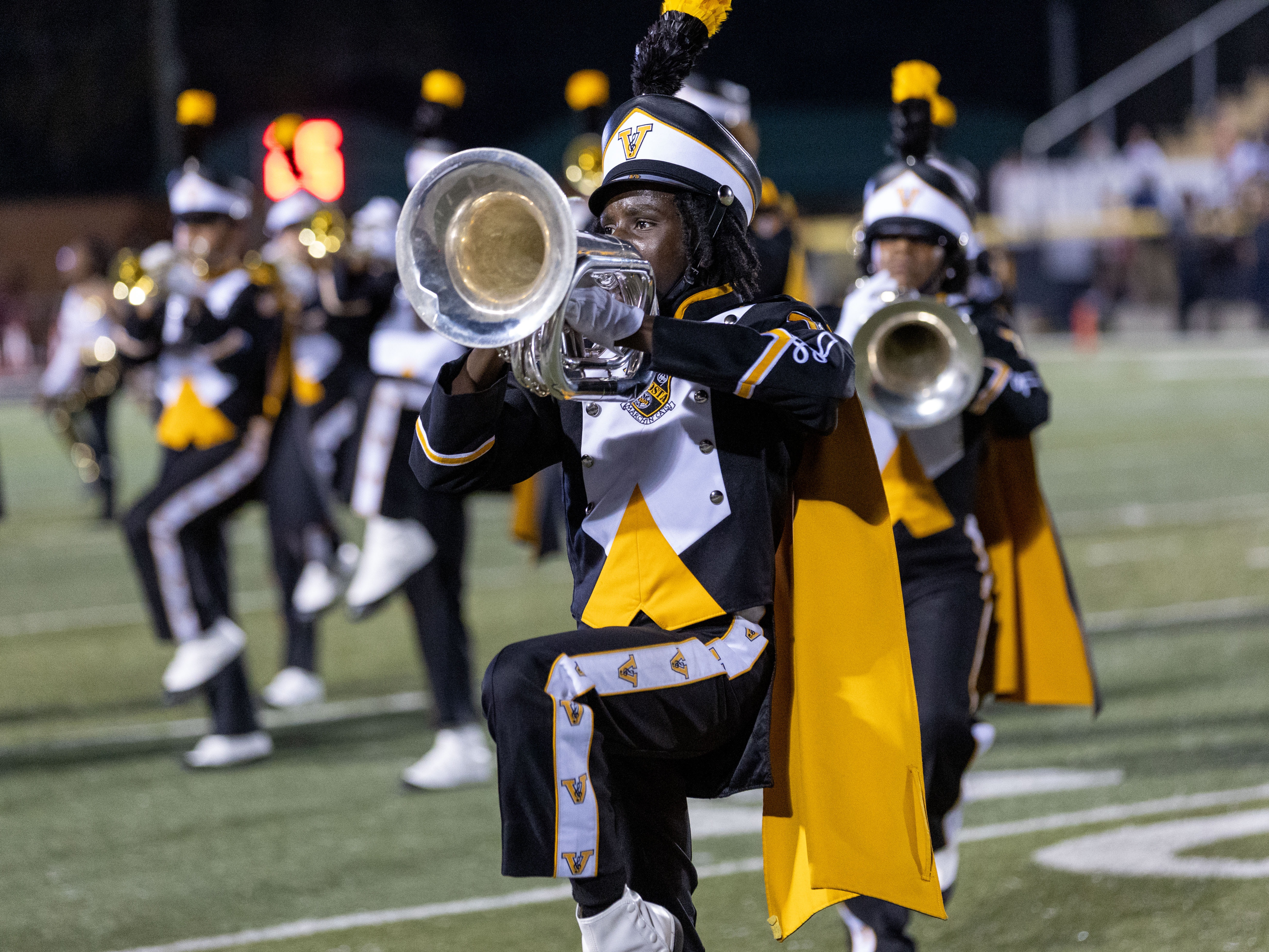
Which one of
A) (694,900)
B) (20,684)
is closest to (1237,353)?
(20,684)

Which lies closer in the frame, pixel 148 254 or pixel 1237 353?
pixel 148 254

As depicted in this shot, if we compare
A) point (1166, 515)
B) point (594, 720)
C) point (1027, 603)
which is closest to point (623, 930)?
point (594, 720)

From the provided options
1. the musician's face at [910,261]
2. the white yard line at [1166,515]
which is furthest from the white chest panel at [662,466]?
the white yard line at [1166,515]

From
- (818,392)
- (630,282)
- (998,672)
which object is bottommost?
(998,672)

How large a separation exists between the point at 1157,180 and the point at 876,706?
26.7 metres

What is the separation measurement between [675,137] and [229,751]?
4257 mm

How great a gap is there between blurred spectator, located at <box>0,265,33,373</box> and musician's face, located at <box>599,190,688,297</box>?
30.3 m

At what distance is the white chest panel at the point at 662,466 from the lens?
3293 millimetres

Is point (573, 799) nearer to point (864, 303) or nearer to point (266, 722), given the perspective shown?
point (864, 303)

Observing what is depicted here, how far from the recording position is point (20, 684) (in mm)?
8539

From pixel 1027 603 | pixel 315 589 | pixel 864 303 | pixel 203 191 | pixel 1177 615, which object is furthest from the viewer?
pixel 1177 615

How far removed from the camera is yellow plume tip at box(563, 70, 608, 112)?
333 inches

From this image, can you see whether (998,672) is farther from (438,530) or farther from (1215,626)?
(1215,626)

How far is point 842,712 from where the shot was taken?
11.1 feet
